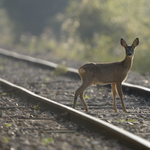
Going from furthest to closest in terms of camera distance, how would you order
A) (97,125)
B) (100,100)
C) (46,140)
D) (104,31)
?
1. (104,31)
2. (100,100)
3. (97,125)
4. (46,140)

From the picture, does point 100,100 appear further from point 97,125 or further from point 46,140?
point 46,140

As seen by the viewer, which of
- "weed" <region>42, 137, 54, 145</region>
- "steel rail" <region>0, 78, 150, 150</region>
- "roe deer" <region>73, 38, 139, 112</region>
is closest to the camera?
"steel rail" <region>0, 78, 150, 150</region>

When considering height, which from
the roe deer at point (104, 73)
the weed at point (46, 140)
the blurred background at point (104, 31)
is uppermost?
the blurred background at point (104, 31)

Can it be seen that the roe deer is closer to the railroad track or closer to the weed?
the railroad track

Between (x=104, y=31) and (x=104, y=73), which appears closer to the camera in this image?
(x=104, y=73)

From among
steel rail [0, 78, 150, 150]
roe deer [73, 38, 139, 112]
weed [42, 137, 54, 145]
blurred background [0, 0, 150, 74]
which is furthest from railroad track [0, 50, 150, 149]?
blurred background [0, 0, 150, 74]

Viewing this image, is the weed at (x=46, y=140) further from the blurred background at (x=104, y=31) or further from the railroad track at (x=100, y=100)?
the blurred background at (x=104, y=31)

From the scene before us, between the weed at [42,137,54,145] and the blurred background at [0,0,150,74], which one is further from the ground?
the blurred background at [0,0,150,74]

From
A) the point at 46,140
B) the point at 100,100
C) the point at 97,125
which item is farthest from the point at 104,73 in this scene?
the point at 46,140

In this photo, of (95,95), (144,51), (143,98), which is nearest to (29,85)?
(95,95)

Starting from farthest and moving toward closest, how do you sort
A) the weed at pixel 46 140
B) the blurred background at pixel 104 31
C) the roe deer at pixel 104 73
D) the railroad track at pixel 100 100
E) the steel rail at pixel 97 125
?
the blurred background at pixel 104 31, the roe deer at pixel 104 73, the railroad track at pixel 100 100, the weed at pixel 46 140, the steel rail at pixel 97 125

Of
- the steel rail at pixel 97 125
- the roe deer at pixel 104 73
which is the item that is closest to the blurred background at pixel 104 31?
the roe deer at pixel 104 73

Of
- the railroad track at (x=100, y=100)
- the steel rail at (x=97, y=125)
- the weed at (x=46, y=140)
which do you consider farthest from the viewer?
the railroad track at (x=100, y=100)

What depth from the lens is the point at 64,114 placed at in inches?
284
